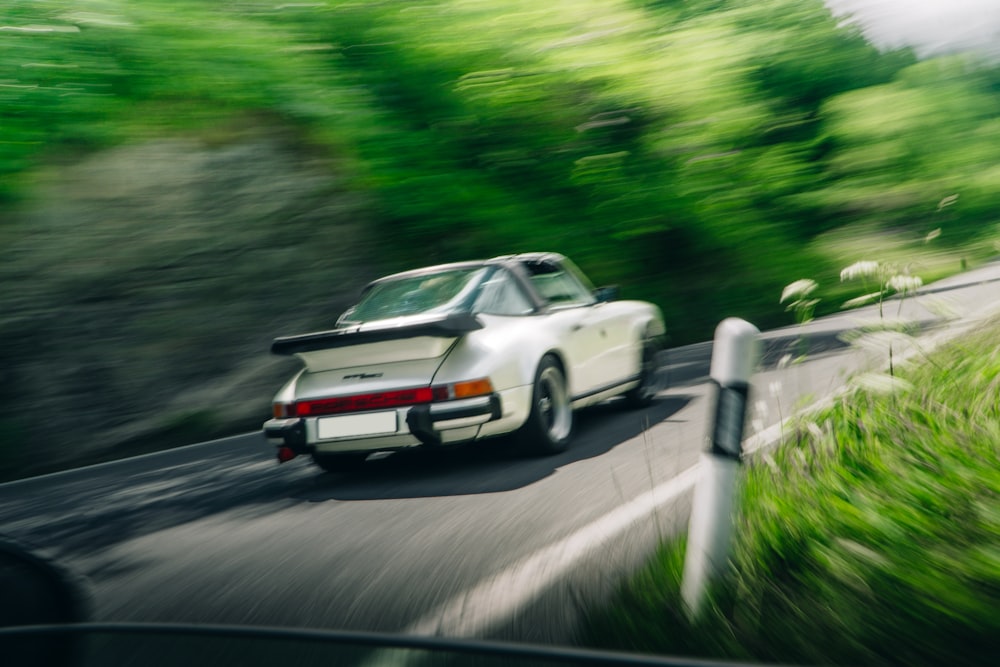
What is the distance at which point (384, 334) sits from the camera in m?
5.21

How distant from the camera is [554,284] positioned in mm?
6938

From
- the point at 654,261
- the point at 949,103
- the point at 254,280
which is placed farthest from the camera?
the point at 949,103

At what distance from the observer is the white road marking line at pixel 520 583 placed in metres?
3.00

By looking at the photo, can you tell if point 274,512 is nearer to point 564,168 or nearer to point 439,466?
point 439,466

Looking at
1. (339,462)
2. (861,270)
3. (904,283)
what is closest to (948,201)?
(904,283)

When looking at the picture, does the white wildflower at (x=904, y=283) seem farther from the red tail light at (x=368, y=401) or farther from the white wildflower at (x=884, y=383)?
the red tail light at (x=368, y=401)

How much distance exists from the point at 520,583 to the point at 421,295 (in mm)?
3179

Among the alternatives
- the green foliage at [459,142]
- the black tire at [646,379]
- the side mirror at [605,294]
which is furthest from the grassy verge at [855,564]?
the black tire at [646,379]

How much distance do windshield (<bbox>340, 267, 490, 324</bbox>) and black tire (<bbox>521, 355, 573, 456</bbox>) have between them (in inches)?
27.8

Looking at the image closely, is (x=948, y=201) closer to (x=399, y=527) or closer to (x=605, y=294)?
(x=605, y=294)

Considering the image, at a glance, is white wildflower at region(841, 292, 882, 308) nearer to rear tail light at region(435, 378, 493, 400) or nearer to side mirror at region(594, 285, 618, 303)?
rear tail light at region(435, 378, 493, 400)

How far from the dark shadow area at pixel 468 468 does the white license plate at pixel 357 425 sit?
352 millimetres

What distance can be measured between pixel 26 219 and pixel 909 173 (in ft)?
75.8

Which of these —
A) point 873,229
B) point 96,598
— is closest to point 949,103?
point 873,229
